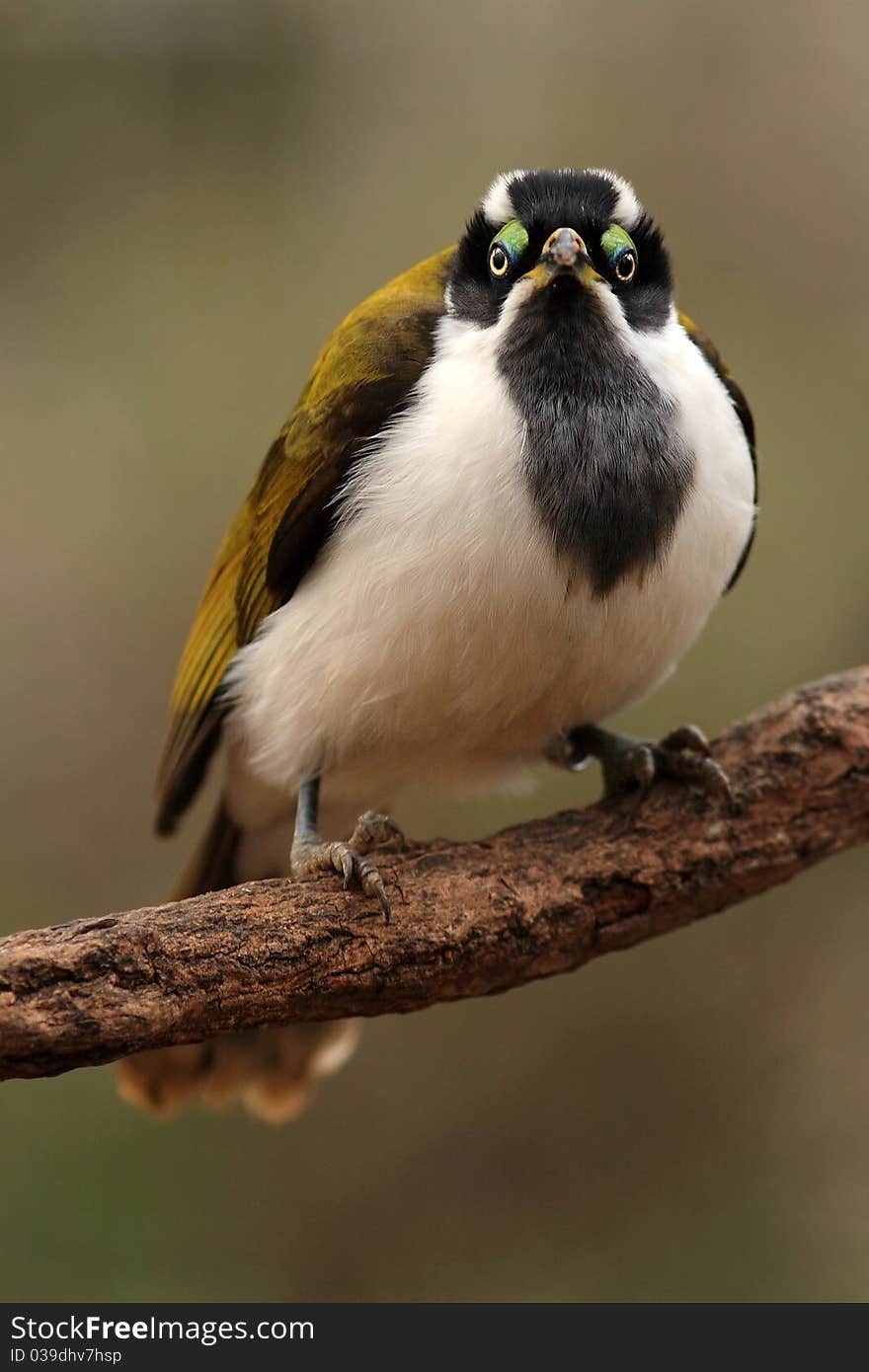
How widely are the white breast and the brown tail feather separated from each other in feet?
2.51

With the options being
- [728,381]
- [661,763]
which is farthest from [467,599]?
[728,381]

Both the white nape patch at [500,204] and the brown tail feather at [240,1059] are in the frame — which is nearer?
the white nape patch at [500,204]

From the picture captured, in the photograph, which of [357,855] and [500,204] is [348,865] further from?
[500,204]

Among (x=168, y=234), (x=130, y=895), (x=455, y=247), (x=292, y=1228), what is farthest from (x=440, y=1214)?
(x=168, y=234)

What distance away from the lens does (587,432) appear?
11.7 ft

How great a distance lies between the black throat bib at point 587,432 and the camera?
3.54 metres

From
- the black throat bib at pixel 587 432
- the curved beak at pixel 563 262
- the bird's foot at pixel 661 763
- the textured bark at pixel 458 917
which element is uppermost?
the curved beak at pixel 563 262

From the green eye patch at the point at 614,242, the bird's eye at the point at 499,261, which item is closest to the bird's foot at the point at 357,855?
the bird's eye at the point at 499,261

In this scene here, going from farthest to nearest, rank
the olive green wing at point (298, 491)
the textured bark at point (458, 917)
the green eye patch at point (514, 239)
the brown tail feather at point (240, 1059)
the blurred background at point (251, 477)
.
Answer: the blurred background at point (251, 477) → the brown tail feather at point (240, 1059) → the olive green wing at point (298, 491) → the green eye patch at point (514, 239) → the textured bark at point (458, 917)

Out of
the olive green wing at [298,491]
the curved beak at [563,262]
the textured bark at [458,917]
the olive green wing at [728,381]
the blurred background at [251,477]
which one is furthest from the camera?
the blurred background at [251,477]

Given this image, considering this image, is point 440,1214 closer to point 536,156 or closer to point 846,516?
point 846,516

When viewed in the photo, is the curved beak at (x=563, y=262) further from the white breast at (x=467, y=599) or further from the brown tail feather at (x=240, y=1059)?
the brown tail feather at (x=240, y=1059)

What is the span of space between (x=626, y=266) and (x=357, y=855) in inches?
60.1

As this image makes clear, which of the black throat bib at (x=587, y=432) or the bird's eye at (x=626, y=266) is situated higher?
the bird's eye at (x=626, y=266)
